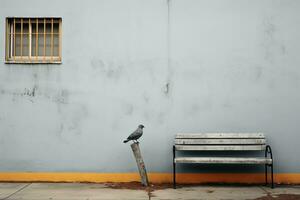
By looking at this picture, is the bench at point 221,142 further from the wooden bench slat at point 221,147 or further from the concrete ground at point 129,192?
the concrete ground at point 129,192

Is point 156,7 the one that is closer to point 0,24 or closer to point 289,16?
point 289,16

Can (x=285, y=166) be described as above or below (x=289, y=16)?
below

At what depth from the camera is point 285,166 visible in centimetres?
740

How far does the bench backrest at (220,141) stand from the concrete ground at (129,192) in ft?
2.29

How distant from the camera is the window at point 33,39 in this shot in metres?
7.73

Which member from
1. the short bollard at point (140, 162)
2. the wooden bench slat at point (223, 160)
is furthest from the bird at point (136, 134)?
the wooden bench slat at point (223, 160)

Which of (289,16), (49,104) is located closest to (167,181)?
(49,104)

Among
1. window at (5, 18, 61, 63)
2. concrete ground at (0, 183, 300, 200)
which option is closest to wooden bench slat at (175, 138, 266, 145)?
concrete ground at (0, 183, 300, 200)

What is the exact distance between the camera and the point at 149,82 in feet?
24.8

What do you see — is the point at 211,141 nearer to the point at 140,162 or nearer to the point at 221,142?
the point at 221,142

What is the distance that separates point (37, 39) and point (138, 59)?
2.04 meters

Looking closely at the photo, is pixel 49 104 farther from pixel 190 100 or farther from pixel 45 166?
pixel 190 100

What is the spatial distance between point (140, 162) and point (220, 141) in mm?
1501

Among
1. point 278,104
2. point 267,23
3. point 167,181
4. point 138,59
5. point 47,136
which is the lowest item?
point 167,181
